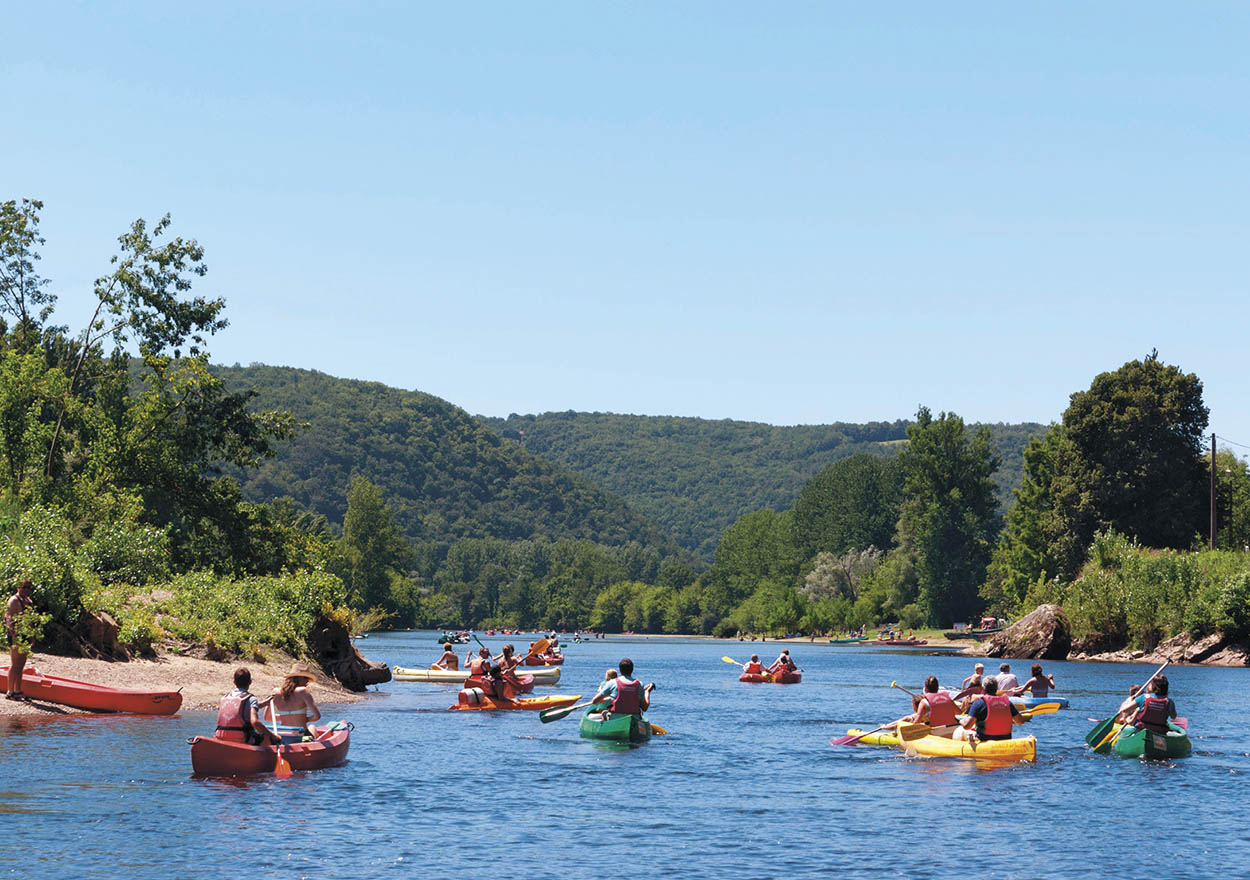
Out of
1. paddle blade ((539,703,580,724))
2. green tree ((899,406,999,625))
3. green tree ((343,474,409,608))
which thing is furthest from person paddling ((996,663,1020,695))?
green tree ((343,474,409,608))

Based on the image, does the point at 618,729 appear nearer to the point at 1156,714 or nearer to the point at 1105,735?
the point at 1105,735

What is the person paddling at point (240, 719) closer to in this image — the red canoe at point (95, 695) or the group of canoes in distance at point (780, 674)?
the red canoe at point (95, 695)

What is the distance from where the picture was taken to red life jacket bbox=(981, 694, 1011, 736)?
93.4ft

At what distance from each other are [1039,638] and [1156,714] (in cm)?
5135

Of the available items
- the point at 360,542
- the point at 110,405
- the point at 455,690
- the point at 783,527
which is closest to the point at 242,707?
the point at 455,690

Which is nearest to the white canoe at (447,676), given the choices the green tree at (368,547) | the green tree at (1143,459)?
the green tree at (1143,459)

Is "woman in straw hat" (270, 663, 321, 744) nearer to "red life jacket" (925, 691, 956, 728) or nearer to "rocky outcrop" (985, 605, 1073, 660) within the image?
"red life jacket" (925, 691, 956, 728)

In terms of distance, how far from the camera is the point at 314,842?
62.7ft

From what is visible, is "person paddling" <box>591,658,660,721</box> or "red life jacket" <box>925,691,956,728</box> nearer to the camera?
"red life jacket" <box>925,691,956,728</box>

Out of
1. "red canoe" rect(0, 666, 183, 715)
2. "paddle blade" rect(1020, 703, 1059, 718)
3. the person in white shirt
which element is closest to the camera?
"red canoe" rect(0, 666, 183, 715)

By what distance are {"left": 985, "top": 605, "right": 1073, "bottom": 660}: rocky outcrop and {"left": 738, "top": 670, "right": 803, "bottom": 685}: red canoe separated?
24.3m

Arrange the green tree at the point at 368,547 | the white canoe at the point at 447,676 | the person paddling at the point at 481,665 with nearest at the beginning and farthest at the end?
the person paddling at the point at 481,665
the white canoe at the point at 447,676
the green tree at the point at 368,547

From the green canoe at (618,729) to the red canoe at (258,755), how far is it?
7203 mm

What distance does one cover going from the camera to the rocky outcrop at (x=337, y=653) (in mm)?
47469
